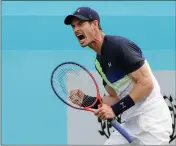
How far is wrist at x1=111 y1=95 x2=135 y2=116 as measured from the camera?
158 inches

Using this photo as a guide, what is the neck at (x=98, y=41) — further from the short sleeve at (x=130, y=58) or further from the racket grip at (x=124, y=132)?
the racket grip at (x=124, y=132)

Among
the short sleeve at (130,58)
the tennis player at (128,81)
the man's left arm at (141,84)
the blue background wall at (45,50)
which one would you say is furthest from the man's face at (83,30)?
the blue background wall at (45,50)

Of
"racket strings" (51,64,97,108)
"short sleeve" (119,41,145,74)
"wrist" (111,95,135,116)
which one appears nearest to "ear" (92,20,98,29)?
"short sleeve" (119,41,145,74)

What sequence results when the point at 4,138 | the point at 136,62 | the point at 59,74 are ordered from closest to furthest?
the point at 136,62, the point at 59,74, the point at 4,138

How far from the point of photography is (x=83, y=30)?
13.4ft

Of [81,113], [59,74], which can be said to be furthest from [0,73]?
[59,74]

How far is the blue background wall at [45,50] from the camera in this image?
19.6ft

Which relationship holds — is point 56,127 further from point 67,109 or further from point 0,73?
point 0,73

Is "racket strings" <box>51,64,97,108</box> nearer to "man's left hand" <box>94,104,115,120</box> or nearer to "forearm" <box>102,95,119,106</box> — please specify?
→ "forearm" <box>102,95,119,106</box>

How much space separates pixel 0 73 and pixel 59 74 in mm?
1655

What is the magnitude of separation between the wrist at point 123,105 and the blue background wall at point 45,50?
194 cm

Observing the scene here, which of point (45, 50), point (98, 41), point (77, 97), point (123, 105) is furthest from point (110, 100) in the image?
point (45, 50)

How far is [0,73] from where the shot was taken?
5957 millimetres

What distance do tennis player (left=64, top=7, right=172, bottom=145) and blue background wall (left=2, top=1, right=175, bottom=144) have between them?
71.8 inches
